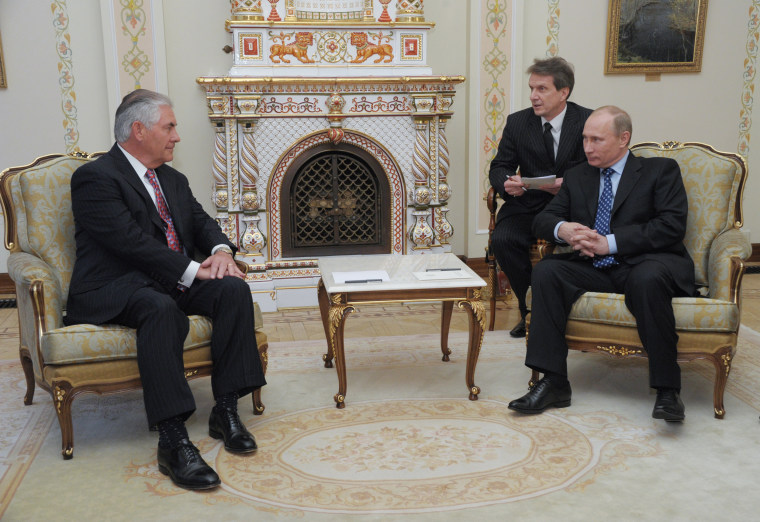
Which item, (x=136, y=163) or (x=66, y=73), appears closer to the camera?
(x=136, y=163)

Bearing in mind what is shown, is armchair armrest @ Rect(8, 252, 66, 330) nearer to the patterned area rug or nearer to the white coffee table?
the patterned area rug

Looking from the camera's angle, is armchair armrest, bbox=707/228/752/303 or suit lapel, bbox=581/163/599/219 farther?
suit lapel, bbox=581/163/599/219

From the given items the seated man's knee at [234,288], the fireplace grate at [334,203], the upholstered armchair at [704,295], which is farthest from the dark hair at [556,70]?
the seated man's knee at [234,288]

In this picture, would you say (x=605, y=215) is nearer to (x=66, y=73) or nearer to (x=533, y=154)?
(x=533, y=154)

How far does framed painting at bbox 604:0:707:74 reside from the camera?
594 centimetres

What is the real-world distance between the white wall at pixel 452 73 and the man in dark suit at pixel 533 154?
1294 millimetres

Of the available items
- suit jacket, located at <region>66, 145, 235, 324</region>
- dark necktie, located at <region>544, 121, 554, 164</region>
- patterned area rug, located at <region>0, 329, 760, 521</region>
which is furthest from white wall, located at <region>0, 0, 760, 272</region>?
suit jacket, located at <region>66, 145, 235, 324</region>

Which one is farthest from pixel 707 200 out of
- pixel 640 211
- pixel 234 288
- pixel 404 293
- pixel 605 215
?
pixel 234 288

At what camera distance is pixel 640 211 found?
3.60 m

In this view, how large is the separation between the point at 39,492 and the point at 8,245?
122cm

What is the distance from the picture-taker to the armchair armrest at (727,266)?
3.40m

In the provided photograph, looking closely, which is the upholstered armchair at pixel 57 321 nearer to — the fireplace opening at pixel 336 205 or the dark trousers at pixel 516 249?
the dark trousers at pixel 516 249

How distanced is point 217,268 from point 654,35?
4421 mm

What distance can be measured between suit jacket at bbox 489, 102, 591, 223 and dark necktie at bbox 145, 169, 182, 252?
82.0 inches
